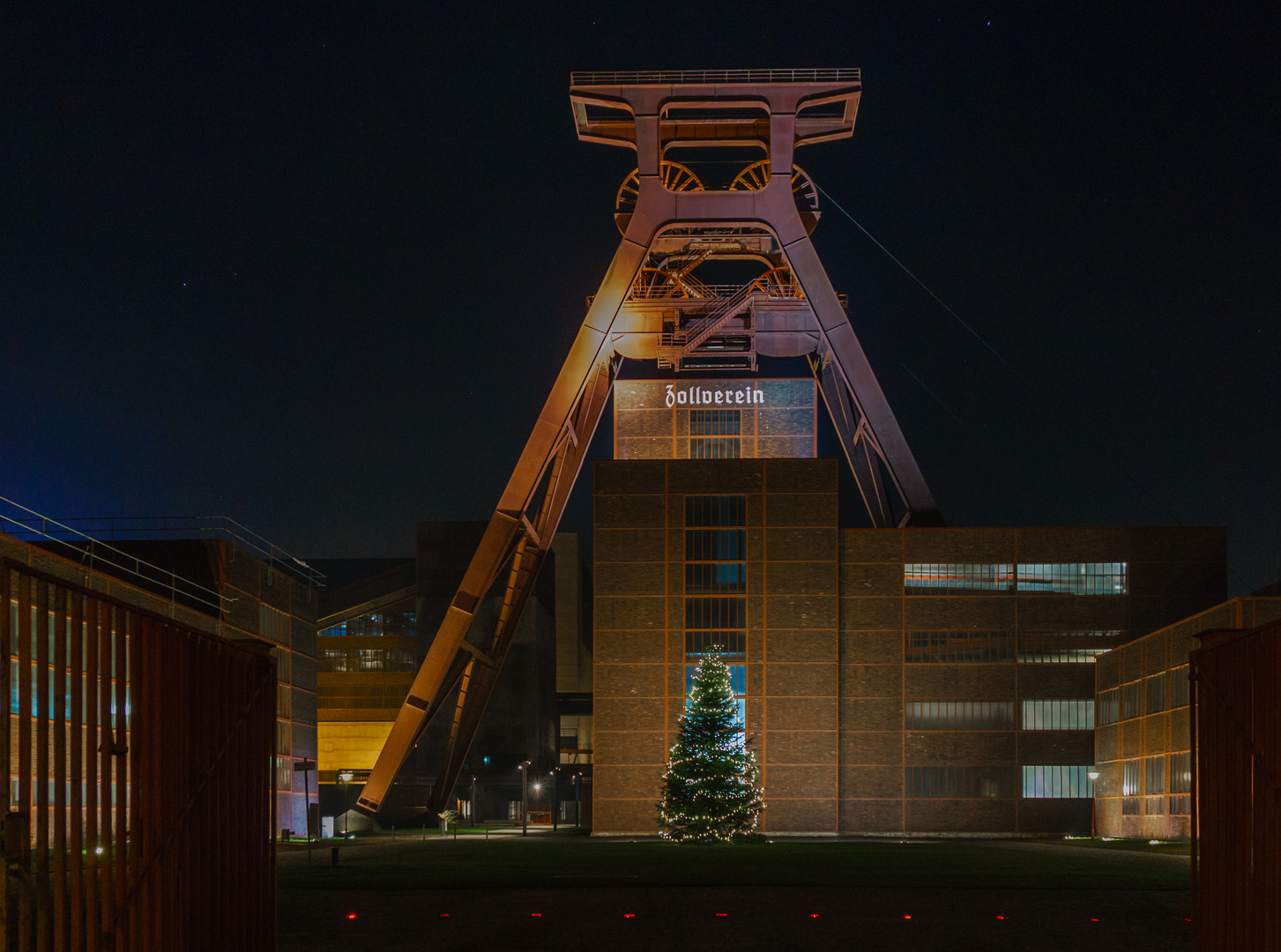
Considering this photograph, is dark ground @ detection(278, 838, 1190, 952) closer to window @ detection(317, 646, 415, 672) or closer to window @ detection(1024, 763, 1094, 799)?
window @ detection(1024, 763, 1094, 799)

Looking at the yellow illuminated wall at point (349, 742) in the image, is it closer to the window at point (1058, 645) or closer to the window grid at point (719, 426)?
the window grid at point (719, 426)

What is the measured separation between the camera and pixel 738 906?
673 inches

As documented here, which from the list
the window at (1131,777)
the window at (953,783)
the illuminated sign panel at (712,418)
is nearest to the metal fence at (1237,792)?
the window at (1131,777)

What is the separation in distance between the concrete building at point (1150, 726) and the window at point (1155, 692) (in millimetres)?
30

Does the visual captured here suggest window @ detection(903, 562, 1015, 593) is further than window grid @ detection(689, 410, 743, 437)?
No

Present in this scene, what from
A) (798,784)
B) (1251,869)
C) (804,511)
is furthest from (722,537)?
(1251,869)

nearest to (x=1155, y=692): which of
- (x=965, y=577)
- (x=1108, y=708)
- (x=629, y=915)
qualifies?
(x=1108, y=708)

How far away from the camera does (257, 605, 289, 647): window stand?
4838cm

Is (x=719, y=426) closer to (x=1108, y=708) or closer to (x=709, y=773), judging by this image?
(x=1108, y=708)

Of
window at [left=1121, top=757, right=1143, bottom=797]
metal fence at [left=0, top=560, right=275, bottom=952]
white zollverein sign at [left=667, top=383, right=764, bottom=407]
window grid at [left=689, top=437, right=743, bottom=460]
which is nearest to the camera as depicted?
metal fence at [left=0, top=560, right=275, bottom=952]

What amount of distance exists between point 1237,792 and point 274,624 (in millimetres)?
43891

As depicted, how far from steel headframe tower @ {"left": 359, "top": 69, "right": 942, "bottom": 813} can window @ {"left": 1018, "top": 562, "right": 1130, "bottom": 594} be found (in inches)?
167

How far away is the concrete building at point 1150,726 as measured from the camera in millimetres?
43219

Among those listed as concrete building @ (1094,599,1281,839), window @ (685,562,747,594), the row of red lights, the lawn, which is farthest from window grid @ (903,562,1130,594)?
the row of red lights
